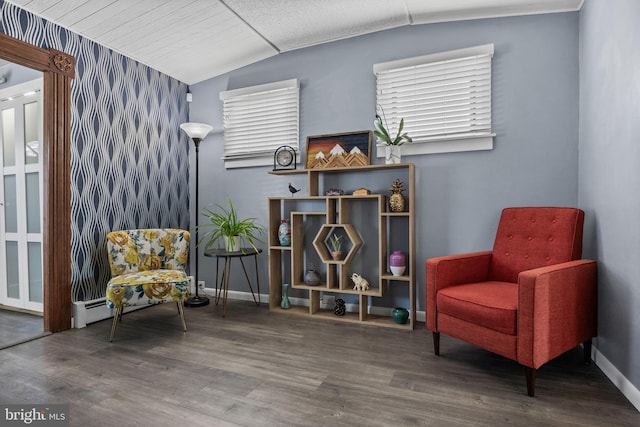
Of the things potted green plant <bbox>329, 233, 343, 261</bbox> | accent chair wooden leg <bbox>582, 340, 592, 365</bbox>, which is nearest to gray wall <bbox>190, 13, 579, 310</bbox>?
potted green plant <bbox>329, 233, 343, 261</bbox>

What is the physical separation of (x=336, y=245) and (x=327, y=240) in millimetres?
158

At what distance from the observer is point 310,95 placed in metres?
3.44

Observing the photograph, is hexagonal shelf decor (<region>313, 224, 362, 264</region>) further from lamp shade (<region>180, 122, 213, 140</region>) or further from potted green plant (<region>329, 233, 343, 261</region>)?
lamp shade (<region>180, 122, 213, 140</region>)

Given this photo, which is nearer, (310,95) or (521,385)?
(521,385)

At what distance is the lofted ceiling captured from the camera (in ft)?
8.72

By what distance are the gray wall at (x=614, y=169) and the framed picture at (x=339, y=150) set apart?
5.20ft

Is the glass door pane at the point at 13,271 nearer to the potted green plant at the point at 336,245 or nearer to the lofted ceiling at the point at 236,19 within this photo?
the lofted ceiling at the point at 236,19

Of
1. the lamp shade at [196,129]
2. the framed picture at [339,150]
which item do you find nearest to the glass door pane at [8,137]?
the lamp shade at [196,129]

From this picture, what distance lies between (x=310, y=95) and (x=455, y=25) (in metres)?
1.37

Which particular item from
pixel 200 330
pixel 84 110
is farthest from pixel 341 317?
pixel 84 110

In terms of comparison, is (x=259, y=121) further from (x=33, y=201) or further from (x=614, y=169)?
(x=614, y=169)

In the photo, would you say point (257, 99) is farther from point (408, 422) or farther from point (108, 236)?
point (408, 422)

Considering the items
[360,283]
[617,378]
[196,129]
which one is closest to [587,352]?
[617,378]

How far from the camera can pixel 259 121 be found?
12.0 ft
